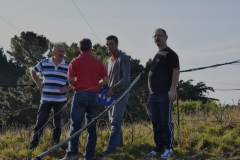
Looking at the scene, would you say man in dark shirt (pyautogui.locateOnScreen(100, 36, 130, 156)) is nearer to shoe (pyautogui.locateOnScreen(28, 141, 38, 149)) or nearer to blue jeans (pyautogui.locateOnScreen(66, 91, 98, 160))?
blue jeans (pyautogui.locateOnScreen(66, 91, 98, 160))

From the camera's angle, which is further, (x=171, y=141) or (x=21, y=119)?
(x=21, y=119)

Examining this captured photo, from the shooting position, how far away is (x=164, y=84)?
4.74m

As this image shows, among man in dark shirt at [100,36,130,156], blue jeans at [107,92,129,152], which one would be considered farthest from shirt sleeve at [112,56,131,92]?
blue jeans at [107,92,129,152]

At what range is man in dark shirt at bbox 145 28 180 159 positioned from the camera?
15.3 feet

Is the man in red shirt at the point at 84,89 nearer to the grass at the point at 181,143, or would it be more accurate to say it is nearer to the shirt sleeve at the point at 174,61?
the grass at the point at 181,143

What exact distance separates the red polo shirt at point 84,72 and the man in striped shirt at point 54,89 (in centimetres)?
89

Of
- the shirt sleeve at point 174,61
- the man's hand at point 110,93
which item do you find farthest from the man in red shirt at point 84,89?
the shirt sleeve at point 174,61

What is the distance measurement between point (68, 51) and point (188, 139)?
2822 centimetres

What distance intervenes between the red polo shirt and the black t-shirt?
85 cm

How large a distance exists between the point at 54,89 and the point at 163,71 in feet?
5.67

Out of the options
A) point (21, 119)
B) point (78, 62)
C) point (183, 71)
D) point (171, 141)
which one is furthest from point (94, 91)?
point (21, 119)

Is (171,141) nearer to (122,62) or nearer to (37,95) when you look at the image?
(122,62)

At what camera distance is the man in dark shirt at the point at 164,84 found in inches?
183

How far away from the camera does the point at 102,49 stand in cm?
3098
